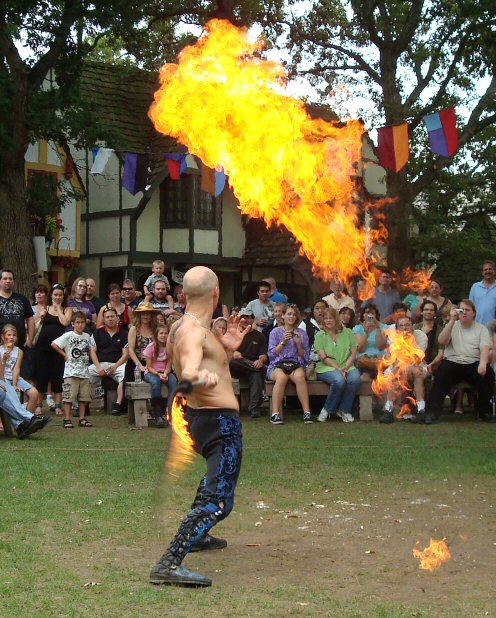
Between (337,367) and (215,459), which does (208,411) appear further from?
(337,367)

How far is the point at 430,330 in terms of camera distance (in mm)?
14430

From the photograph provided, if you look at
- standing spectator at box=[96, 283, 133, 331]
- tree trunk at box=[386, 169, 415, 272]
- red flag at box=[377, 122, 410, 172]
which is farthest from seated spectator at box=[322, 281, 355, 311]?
tree trunk at box=[386, 169, 415, 272]

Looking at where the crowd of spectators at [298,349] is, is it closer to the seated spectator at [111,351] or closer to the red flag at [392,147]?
the seated spectator at [111,351]

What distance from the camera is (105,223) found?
28.8 meters

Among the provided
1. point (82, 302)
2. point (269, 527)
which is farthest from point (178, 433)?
point (82, 302)

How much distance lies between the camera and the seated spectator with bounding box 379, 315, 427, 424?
1368cm

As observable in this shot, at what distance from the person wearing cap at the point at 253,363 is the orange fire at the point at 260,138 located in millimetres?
2991

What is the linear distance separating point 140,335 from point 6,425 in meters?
2.71

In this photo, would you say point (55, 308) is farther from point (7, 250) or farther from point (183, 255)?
point (183, 255)

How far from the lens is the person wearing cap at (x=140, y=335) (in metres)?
14.1

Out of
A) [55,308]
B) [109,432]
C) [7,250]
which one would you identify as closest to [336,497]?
[109,432]

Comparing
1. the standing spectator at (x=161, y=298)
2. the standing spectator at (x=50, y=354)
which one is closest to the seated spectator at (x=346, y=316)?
the standing spectator at (x=161, y=298)

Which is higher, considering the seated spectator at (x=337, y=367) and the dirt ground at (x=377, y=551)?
the seated spectator at (x=337, y=367)

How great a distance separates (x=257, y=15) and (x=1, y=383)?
16383mm
